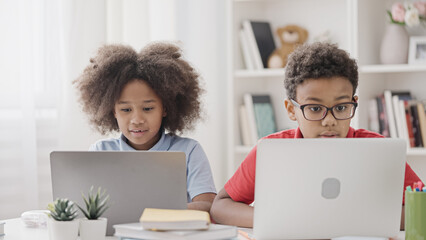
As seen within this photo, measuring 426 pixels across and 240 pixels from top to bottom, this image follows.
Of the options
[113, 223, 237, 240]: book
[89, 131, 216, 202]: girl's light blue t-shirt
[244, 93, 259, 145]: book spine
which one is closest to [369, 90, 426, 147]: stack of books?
[244, 93, 259, 145]: book spine

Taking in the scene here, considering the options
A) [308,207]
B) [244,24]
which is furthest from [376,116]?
[308,207]

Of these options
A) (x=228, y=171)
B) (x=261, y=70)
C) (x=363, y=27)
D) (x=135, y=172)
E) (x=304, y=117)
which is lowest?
(x=228, y=171)

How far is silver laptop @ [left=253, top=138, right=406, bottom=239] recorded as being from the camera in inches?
48.9

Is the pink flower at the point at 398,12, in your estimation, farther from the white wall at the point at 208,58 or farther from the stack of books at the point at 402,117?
the white wall at the point at 208,58

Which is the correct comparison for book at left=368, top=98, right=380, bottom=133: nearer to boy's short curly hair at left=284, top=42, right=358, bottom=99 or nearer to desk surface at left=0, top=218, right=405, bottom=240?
boy's short curly hair at left=284, top=42, right=358, bottom=99

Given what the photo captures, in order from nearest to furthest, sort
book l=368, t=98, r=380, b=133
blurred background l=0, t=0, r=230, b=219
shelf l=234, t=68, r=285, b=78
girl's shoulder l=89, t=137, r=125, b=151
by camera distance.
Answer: girl's shoulder l=89, t=137, r=125, b=151
blurred background l=0, t=0, r=230, b=219
book l=368, t=98, r=380, b=133
shelf l=234, t=68, r=285, b=78

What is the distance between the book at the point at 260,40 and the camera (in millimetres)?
3186

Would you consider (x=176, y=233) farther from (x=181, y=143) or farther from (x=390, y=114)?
(x=390, y=114)

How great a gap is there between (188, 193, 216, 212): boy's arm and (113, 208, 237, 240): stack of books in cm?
42

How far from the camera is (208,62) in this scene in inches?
129

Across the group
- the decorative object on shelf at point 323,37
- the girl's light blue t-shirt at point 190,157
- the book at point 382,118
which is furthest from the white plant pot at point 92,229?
the decorative object on shelf at point 323,37

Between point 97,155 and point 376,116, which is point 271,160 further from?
point 376,116

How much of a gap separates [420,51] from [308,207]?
1.88m

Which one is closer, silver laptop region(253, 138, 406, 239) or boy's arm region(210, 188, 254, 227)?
silver laptop region(253, 138, 406, 239)
